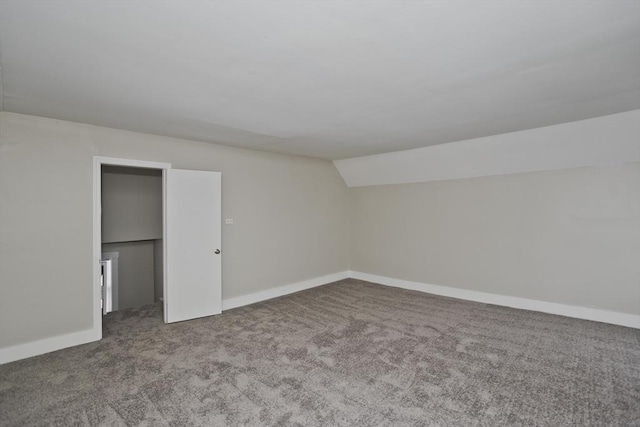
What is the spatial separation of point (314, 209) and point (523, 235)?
3.51 meters

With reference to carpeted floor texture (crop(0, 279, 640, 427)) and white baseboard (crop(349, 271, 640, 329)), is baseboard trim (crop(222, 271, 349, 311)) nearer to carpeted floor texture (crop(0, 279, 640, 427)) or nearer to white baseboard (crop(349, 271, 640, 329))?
carpeted floor texture (crop(0, 279, 640, 427))

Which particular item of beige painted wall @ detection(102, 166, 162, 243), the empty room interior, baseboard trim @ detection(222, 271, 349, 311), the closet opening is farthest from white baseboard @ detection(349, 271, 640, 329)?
beige painted wall @ detection(102, 166, 162, 243)

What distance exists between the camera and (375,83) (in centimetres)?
249

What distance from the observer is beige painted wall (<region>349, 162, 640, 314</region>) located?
4.02m

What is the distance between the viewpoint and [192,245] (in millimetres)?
4352

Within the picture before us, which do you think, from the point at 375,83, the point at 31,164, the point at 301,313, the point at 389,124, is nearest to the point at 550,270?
the point at 389,124

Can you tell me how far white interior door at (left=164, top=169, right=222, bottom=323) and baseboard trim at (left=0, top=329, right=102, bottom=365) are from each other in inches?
33.7

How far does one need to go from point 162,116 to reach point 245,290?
2.88 m

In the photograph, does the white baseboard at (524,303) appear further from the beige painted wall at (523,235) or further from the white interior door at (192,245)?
the white interior door at (192,245)

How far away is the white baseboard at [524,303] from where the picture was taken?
13.1 ft

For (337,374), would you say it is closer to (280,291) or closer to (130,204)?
(280,291)

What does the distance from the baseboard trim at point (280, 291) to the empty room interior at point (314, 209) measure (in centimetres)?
4

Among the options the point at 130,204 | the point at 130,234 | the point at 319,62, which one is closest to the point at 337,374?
the point at 319,62

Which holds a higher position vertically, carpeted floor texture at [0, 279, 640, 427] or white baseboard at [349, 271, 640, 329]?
white baseboard at [349, 271, 640, 329]
